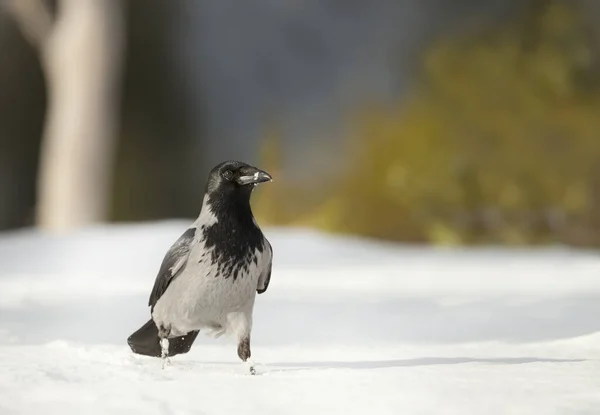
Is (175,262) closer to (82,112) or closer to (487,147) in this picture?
(82,112)

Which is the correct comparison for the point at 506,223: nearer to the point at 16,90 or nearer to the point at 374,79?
the point at 374,79

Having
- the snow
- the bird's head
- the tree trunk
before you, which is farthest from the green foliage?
the bird's head

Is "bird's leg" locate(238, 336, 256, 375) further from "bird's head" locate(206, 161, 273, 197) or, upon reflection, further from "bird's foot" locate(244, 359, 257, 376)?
"bird's head" locate(206, 161, 273, 197)

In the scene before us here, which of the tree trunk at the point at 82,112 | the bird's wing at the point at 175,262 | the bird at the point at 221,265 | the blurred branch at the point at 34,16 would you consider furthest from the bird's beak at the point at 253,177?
the blurred branch at the point at 34,16

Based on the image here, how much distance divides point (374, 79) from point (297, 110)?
20.7 inches

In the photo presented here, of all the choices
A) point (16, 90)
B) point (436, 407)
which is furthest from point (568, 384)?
point (16, 90)

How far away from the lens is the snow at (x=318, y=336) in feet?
4.59

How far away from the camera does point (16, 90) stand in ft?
18.4

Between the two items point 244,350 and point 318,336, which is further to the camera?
point 318,336

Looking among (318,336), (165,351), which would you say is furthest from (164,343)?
(318,336)

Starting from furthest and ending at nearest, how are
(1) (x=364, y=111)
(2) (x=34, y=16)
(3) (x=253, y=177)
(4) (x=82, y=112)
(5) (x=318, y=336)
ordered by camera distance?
(1) (x=364, y=111) < (2) (x=34, y=16) < (4) (x=82, y=112) < (5) (x=318, y=336) < (3) (x=253, y=177)

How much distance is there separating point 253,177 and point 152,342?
419 mm

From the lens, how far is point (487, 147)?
544 cm

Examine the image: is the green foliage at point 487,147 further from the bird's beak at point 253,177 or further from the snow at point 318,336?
the bird's beak at point 253,177
